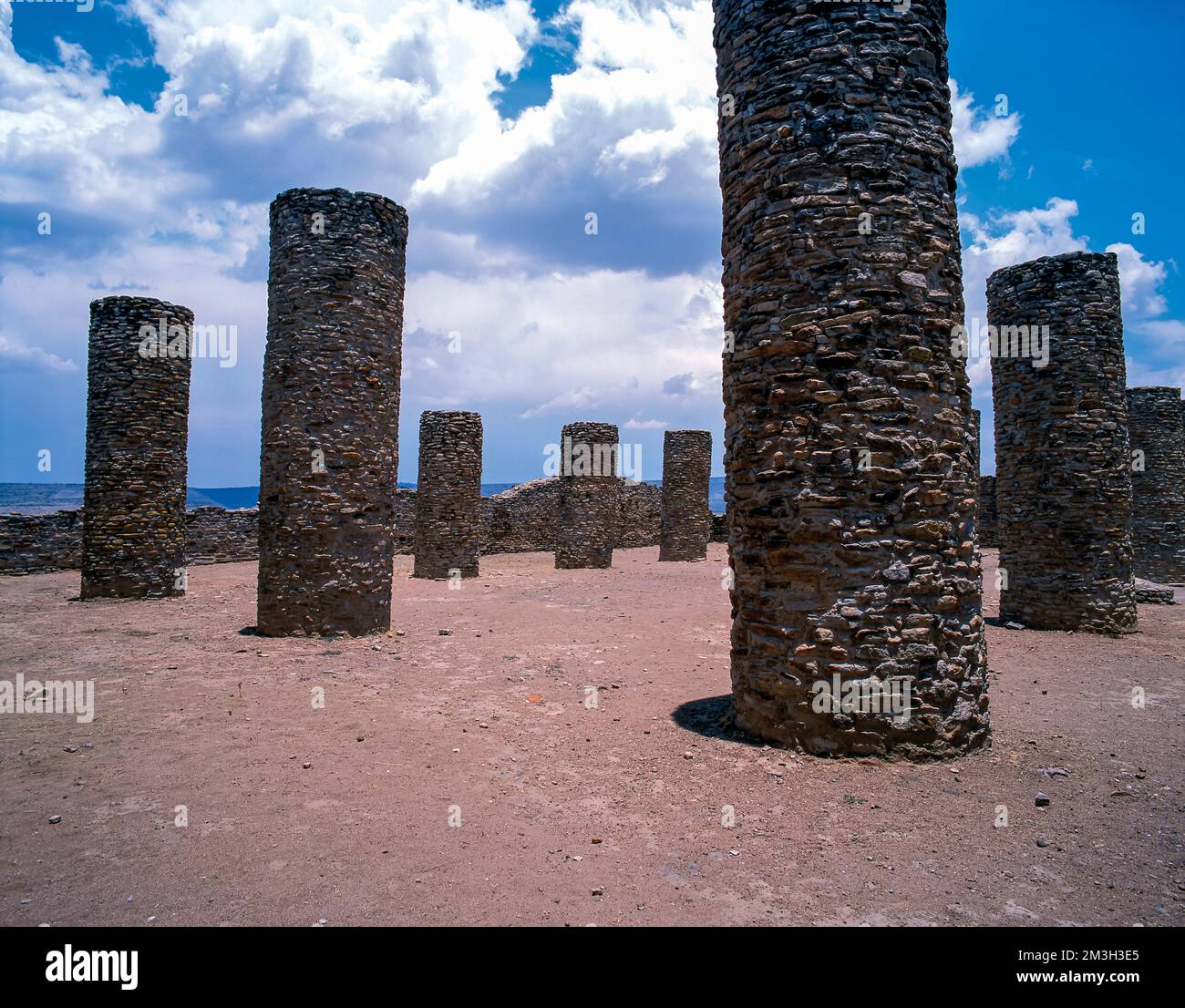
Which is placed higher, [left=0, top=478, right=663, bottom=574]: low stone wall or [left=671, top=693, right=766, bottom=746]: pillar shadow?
[left=0, top=478, right=663, bottom=574]: low stone wall

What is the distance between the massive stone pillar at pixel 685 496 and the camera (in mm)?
21906

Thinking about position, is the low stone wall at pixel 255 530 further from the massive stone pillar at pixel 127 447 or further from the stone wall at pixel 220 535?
the massive stone pillar at pixel 127 447

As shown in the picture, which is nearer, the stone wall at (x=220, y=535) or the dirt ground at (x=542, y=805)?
the dirt ground at (x=542, y=805)

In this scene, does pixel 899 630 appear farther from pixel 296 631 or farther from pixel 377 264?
pixel 377 264

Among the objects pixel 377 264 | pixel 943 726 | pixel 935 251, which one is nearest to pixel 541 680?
pixel 943 726

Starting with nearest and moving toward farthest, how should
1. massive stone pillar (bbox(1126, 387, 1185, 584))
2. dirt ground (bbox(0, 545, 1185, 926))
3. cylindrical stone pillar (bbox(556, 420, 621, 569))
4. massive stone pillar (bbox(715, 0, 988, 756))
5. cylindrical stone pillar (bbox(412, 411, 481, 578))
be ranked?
dirt ground (bbox(0, 545, 1185, 926)) → massive stone pillar (bbox(715, 0, 988, 756)) → massive stone pillar (bbox(1126, 387, 1185, 584)) → cylindrical stone pillar (bbox(412, 411, 481, 578)) → cylindrical stone pillar (bbox(556, 420, 621, 569))

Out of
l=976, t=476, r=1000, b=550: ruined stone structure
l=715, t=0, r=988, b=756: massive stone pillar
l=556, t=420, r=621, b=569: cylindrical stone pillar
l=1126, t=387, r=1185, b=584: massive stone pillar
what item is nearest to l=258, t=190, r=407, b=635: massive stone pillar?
l=715, t=0, r=988, b=756: massive stone pillar

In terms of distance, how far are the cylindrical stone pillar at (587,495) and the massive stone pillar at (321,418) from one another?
11.0m

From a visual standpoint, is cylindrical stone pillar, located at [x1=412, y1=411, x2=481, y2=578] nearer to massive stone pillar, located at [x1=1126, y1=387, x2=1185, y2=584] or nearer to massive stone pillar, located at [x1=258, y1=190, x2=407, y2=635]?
massive stone pillar, located at [x1=258, y1=190, x2=407, y2=635]

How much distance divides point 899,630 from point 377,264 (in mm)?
7874

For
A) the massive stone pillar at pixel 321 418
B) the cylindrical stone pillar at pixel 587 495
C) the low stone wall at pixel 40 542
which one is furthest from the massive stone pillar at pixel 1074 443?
the low stone wall at pixel 40 542

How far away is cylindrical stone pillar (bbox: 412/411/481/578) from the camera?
1716 cm

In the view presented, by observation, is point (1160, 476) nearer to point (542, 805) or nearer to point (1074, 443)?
point (1074, 443)

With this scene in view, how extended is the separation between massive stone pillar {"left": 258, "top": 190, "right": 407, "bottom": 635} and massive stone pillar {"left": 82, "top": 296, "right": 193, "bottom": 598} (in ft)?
17.7
